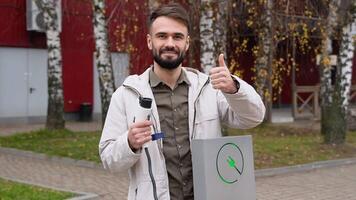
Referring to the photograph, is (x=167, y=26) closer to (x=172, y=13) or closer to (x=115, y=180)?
(x=172, y=13)

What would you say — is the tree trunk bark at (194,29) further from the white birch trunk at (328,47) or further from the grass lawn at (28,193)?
the grass lawn at (28,193)

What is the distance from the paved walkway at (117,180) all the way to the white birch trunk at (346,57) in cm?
260

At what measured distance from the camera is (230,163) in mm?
2896

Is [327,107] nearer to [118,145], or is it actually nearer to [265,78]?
[265,78]

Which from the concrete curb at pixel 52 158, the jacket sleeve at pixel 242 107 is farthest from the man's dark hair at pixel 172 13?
the concrete curb at pixel 52 158

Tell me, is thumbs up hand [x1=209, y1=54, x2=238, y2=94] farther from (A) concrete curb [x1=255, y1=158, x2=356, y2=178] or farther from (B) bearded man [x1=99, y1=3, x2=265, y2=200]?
(A) concrete curb [x1=255, y1=158, x2=356, y2=178]

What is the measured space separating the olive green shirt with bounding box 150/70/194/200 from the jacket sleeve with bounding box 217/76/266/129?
8.3 inches

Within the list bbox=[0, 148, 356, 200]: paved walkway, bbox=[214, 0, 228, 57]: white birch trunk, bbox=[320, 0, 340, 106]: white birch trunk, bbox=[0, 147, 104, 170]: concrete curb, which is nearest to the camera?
bbox=[0, 148, 356, 200]: paved walkway

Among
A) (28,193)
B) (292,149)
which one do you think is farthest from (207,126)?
(292,149)

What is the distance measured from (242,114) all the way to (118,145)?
65 cm

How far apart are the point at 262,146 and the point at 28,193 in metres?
6.83

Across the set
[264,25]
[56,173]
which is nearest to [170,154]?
[56,173]

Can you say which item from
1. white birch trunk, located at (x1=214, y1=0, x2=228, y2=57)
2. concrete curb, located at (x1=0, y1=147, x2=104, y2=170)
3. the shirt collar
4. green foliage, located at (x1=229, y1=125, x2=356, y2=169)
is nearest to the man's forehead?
the shirt collar

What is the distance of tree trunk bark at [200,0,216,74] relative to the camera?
11.9m
